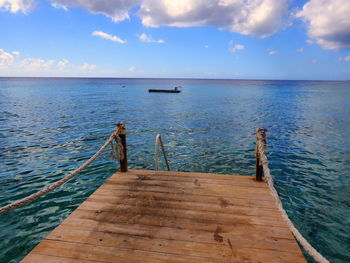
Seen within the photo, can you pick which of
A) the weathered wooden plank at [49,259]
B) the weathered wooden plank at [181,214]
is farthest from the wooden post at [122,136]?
the weathered wooden plank at [49,259]

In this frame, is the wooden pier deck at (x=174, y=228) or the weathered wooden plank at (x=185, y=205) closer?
the wooden pier deck at (x=174, y=228)

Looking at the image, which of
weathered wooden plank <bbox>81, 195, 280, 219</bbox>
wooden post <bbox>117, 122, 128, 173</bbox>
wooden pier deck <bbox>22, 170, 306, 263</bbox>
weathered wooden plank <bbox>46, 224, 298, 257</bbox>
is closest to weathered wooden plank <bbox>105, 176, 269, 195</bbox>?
wooden pier deck <bbox>22, 170, 306, 263</bbox>

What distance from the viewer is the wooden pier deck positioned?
300 cm

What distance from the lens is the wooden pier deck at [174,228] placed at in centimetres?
300

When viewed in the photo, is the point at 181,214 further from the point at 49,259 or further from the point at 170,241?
the point at 49,259

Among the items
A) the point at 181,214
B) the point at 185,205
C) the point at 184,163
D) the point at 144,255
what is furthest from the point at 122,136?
the point at 184,163

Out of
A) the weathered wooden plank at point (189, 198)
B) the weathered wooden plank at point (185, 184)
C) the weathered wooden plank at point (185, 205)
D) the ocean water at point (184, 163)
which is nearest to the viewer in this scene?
the weathered wooden plank at point (185, 205)

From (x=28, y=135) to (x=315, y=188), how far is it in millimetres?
17857

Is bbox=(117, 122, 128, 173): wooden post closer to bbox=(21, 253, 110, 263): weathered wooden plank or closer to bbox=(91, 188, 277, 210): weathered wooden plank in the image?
bbox=(91, 188, 277, 210): weathered wooden plank

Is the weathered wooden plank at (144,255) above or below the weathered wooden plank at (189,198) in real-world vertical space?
above

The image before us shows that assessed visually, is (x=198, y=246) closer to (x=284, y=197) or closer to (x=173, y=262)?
(x=173, y=262)

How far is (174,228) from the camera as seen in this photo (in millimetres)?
3576

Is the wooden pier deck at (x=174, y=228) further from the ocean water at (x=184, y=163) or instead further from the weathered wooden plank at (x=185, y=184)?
the ocean water at (x=184, y=163)

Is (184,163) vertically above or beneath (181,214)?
beneath
